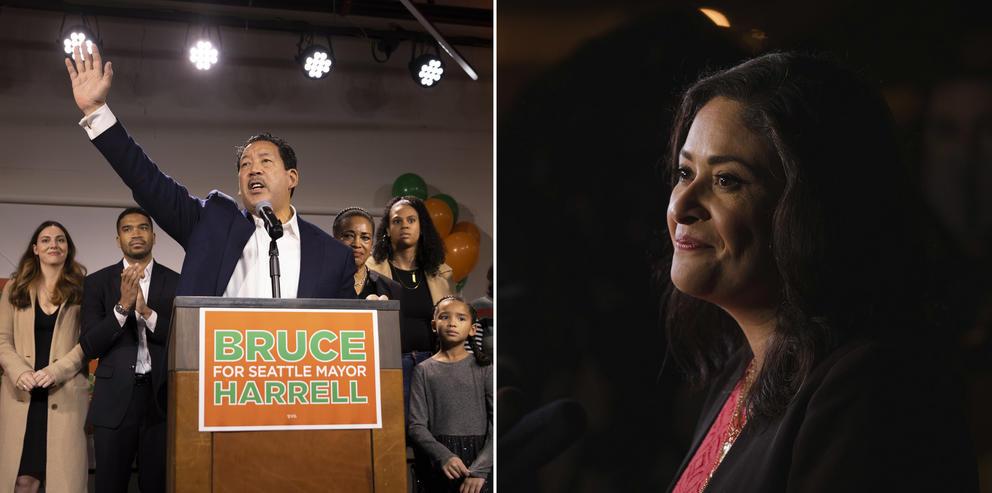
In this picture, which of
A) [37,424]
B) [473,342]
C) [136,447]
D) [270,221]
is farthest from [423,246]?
[37,424]

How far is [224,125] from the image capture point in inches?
273

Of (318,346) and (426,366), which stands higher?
(318,346)

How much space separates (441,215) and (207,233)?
153 inches

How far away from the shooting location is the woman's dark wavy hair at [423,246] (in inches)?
157

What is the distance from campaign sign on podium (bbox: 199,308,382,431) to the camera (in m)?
1.96

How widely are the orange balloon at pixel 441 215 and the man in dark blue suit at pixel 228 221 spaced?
3.54 meters

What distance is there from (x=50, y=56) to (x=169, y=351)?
5.33 m

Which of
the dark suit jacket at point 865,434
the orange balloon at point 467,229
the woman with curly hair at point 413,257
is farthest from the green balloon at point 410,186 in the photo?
the dark suit jacket at point 865,434

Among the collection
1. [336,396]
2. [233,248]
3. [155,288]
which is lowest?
[336,396]

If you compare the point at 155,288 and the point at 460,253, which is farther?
the point at 460,253

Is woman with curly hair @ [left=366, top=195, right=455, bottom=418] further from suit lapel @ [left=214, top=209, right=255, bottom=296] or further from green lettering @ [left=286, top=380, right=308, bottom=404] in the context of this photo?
green lettering @ [left=286, top=380, right=308, bottom=404]

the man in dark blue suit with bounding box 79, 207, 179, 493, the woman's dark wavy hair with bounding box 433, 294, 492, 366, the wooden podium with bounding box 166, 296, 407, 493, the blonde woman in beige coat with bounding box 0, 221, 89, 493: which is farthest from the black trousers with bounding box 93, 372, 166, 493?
the wooden podium with bounding box 166, 296, 407, 493

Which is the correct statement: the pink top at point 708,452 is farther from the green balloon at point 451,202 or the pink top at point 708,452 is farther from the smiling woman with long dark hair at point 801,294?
the green balloon at point 451,202

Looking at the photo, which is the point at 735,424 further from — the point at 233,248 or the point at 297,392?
the point at 233,248
